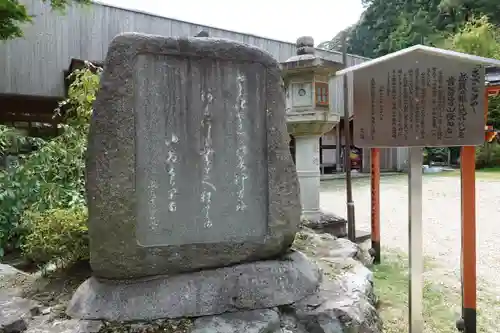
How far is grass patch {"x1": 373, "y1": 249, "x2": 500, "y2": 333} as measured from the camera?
12.2 feet

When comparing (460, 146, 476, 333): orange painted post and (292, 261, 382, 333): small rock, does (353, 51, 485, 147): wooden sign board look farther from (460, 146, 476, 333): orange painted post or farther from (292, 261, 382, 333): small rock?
(292, 261, 382, 333): small rock

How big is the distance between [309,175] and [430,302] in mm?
2909

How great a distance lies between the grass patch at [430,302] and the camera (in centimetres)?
371

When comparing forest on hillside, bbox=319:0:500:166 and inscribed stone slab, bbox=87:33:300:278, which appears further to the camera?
forest on hillside, bbox=319:0:500:166

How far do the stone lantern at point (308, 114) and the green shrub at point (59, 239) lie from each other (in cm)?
401

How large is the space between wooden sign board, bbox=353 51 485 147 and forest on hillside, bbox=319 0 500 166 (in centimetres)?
1809

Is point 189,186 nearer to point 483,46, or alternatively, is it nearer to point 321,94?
point 321,94

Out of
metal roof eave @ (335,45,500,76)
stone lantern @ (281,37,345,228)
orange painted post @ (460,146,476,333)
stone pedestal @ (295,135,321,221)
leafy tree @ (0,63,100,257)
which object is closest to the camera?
metal roof eave @ (335,45,500,76)

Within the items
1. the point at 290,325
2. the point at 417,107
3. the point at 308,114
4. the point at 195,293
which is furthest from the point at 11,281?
the point at 308,114

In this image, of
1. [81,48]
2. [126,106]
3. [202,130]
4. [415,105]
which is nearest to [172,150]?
[202,130]

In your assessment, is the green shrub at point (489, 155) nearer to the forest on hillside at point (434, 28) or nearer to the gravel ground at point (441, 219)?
the forest on hillside at point (434, 28)

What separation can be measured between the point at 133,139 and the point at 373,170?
4526mm

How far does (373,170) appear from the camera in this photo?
6.18 meters

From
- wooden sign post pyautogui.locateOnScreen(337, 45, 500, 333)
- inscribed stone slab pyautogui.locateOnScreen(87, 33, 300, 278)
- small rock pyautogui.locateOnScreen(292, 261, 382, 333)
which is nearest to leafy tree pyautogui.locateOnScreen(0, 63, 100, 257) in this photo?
inscribed stone slab pyautogui.locateOnScreen(87, 33, 300, 278)
